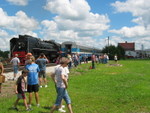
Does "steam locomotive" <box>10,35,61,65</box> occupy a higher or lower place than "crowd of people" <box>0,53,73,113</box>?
higher

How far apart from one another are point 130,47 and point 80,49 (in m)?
109

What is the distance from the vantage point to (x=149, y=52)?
5861 inches

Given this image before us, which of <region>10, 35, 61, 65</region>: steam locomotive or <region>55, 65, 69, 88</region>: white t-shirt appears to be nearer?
<region>55, 65, 69, 88</region>: white t-shirt

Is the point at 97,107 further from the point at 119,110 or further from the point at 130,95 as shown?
the point at 130,95

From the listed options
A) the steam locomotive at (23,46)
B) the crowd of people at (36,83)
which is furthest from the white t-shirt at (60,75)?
the steam locomotive at (23,46)

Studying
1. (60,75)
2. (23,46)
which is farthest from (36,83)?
(23,46)

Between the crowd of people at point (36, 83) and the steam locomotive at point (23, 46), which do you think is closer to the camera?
the crowd of people at point (36, 83)

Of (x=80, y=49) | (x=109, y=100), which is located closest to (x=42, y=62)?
(x=109, y=100)

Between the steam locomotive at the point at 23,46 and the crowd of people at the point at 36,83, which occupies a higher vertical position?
the steam locomotive at the point at 23,46

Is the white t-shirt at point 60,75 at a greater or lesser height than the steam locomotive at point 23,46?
lesser

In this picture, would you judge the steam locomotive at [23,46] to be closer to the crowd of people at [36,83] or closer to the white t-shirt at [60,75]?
the crowd of people at [36,83]

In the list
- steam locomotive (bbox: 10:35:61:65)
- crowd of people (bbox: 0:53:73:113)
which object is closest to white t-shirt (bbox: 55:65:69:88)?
crowd of people (bbox: 0:53:73:113)

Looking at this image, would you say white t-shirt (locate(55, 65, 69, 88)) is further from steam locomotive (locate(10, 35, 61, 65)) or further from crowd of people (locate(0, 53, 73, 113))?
steam locomotive (locate(10, 35, 61, 65))

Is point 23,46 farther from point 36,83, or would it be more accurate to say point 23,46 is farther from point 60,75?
point 60,75
